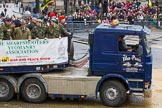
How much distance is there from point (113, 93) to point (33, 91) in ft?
7.51

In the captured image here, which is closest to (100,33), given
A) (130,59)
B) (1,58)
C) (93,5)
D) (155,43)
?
(130,59)

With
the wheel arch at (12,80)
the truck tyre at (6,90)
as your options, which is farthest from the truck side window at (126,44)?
the truck tyre at (6,90)

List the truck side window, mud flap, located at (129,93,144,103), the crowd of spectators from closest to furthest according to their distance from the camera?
the truck side window, mud flap, located at (129,93,144,103), the crowd of spectators

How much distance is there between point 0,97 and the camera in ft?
42.5

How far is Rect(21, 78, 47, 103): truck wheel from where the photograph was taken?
12.7 metres

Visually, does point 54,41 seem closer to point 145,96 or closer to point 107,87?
point 107,87

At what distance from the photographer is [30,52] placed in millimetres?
12961

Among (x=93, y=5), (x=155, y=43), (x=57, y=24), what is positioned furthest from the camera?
(x=93, y=5)

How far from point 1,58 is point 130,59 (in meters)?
3.68

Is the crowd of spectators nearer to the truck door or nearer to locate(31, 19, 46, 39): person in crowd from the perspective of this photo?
locate(31, 19, 46, 39): person in crowd

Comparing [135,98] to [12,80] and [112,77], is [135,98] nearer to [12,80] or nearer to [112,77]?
[112,77]

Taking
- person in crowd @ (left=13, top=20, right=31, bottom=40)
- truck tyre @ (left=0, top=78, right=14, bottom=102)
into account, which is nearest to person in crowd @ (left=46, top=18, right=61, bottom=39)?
person in crowd @ (left=13, top=20, right=31, bottom=40)

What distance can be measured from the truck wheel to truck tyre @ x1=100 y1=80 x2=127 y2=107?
5.56 feet

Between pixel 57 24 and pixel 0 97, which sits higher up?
pixel 57 24
